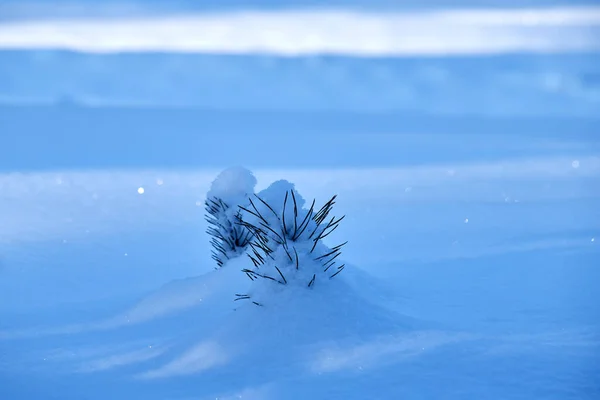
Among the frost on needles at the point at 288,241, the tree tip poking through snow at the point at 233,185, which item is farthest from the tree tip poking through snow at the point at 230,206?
the frost on needles at the point at 288,241

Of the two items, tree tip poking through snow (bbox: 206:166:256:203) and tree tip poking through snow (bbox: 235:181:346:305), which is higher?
tree tip poking through snow (bbox: 206:166:256:203)

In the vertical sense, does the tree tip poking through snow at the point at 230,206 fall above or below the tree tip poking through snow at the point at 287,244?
above

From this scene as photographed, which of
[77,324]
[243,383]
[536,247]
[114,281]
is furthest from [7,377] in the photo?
[536,247]

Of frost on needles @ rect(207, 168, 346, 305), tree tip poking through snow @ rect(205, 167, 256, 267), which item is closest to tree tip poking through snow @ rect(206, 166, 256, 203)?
tree tip poking through snow @ rect(205, 167, 256, 267)

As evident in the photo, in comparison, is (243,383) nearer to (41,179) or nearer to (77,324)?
(77,324)

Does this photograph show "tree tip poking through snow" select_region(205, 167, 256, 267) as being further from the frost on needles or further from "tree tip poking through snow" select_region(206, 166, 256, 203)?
the frost on needles

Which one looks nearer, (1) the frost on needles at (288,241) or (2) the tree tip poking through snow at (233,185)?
(1) the frost on needles at (288,241)

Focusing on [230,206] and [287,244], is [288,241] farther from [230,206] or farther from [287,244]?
[230,206]

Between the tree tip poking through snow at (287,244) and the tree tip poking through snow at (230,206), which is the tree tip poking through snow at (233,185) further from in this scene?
the tree tip poking through snow at (287,244)
